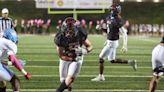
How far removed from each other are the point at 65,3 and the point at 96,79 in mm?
17815

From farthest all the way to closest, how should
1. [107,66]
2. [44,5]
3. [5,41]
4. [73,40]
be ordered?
1. [44,5]
2. [107,66]
3. [73,40]
4. [5,41]

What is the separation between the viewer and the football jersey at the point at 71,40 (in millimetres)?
7926

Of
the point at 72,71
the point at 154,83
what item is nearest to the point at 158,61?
the point at 154,83

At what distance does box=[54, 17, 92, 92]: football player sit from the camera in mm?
7840

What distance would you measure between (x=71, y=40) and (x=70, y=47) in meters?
0.10

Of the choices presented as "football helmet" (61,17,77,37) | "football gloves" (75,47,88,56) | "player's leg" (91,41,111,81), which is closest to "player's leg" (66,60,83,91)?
"football gloves" (75,47,88,56)

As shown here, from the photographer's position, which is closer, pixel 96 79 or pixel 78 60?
pixel 78 60

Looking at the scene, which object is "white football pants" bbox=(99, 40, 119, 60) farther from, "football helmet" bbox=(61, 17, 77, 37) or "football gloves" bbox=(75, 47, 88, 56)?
"football helmet" bbox=(61, 17, 77, 37)

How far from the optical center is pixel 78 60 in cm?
797

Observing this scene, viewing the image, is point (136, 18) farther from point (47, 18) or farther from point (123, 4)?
point (47, 18)

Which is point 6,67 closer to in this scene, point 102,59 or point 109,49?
point 102,59

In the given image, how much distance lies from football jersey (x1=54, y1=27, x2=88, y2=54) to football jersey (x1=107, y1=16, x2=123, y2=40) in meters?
3.28

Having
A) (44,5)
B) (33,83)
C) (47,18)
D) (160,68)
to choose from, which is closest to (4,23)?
(33,83)

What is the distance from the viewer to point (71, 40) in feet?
26.1
